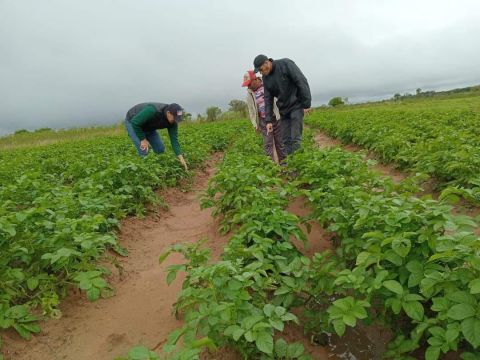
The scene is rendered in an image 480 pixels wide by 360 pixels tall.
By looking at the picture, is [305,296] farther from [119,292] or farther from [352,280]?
[119,292]

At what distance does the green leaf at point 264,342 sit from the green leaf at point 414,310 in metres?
0.67

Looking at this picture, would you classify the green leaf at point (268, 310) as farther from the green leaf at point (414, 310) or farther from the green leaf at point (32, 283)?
the green leaf at point (32, 283)

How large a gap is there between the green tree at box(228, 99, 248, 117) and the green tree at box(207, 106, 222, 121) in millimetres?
2041

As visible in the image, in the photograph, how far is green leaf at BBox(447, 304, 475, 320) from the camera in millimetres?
1587

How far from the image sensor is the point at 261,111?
6.83m

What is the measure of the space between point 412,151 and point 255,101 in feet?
9.50

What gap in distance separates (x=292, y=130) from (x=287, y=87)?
678mm

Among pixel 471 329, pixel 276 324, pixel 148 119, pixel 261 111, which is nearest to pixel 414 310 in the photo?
pixel 471 329

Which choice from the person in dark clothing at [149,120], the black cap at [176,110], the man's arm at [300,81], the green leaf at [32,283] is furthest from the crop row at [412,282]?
the person in dark clothing at [149,120]

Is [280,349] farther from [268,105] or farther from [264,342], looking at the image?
[268,105]

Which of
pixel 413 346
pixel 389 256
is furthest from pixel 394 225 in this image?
pixel 413 346

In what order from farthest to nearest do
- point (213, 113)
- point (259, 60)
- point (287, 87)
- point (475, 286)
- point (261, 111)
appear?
point (213, 113) < point (261, 111) < point (287, 87) < point (259, 60) < point (475, 286)

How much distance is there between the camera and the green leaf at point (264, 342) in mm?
1667

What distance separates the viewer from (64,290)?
9.47 ft
